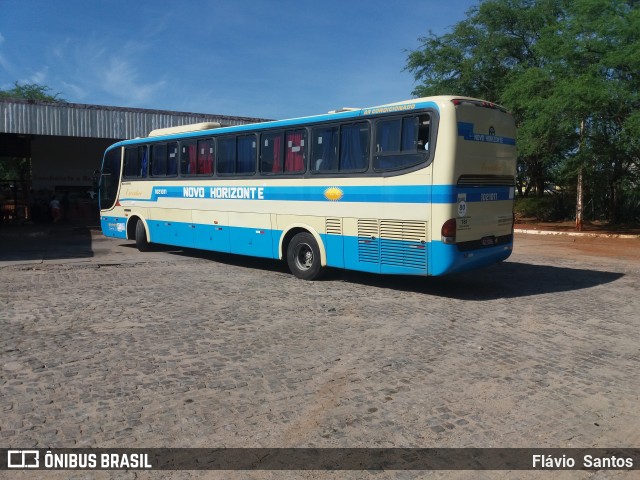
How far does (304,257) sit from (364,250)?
5.78 ft

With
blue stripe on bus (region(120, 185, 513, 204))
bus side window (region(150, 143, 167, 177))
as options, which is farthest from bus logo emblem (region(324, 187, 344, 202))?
bus side window (region(150, 143, 167, 177))

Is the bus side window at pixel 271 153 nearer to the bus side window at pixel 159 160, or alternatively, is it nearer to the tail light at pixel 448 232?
the bus side window at pixel 159 160

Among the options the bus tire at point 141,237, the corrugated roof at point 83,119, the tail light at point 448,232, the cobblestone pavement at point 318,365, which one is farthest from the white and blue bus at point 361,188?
the corrugated roof at point 83,119

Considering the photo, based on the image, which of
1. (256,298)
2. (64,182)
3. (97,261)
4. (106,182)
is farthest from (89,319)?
(64,182)

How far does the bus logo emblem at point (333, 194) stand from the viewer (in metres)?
10.1

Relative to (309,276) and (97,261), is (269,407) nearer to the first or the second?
(309,276)

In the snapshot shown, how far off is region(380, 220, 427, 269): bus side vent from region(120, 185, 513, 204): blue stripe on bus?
412 mm

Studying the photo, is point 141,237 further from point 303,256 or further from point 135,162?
point 303,256

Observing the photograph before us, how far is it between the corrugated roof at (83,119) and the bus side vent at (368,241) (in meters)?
13.2

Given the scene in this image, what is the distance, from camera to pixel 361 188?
9.76 meters

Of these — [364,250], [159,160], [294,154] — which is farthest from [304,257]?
[159,160]

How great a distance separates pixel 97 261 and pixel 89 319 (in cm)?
662

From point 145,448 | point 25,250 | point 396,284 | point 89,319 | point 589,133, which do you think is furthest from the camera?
point 589,133

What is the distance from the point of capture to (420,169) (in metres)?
8.85
